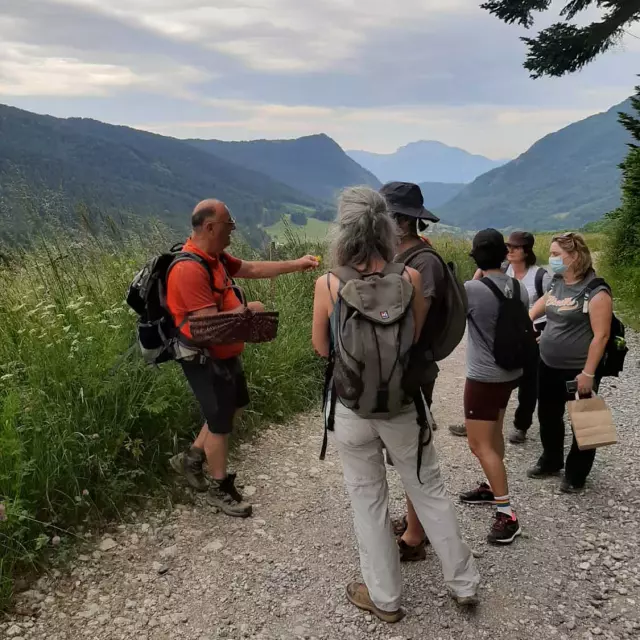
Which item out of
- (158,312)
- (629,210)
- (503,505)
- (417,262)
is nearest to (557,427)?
(503,505)

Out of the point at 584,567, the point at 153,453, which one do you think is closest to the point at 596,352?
the point at 584,567

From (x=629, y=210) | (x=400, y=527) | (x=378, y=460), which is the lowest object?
(x=400, y=527)

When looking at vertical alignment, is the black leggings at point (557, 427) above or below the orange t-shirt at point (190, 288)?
below

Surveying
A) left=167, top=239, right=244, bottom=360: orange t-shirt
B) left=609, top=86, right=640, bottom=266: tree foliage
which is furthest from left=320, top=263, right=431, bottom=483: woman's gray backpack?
left=609, top=86, right=640, bottom=266: tree foliage

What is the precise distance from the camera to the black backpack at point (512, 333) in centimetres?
321

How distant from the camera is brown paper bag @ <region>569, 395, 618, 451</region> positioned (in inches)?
141

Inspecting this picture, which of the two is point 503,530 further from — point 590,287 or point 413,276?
point 413,276

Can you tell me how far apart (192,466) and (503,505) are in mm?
2038

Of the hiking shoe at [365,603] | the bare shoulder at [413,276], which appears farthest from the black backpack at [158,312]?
the hiking shoe at [365,603]

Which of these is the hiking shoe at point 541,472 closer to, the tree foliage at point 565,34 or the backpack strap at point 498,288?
the backpack strap at point 498,288

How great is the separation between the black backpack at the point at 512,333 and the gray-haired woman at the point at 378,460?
0.91 m

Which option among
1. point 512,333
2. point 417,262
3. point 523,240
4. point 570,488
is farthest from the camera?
point 523,240

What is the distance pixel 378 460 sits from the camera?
8.59 ft

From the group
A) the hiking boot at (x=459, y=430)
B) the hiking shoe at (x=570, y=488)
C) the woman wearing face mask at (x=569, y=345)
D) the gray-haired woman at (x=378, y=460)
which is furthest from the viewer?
the hiking boot at (x=459, y=430)
